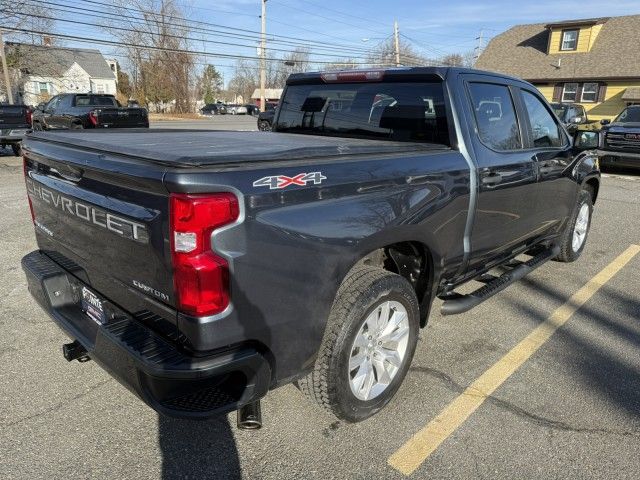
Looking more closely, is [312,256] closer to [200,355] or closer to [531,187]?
[200,355]

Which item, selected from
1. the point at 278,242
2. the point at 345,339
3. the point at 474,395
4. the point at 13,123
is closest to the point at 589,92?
the point at 13,123

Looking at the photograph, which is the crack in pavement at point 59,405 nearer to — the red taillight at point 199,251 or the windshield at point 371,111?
the red taillight at point 199,251

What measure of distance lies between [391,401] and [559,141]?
9.98 ft

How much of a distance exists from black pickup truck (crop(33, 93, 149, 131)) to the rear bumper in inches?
627

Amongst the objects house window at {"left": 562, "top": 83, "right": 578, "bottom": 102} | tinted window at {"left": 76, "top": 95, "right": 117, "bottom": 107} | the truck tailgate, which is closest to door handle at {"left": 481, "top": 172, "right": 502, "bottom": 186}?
the truck tailgate

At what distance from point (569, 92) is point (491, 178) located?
29.8 meters

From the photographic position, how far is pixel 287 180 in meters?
2.08

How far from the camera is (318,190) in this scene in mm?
2203

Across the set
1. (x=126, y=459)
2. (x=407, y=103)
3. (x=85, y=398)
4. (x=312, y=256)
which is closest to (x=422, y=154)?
(x=407, y=103)

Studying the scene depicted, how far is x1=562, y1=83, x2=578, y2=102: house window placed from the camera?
1123 inches

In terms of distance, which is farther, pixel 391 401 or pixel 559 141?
pixel 559 141

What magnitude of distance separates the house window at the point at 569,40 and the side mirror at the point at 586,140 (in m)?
29.1

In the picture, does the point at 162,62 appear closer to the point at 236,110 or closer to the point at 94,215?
the point at 236,110

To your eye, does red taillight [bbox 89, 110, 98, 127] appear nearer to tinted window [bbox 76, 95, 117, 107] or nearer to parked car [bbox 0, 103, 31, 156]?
tinted window [bbox 76, 95, 117, 107]
